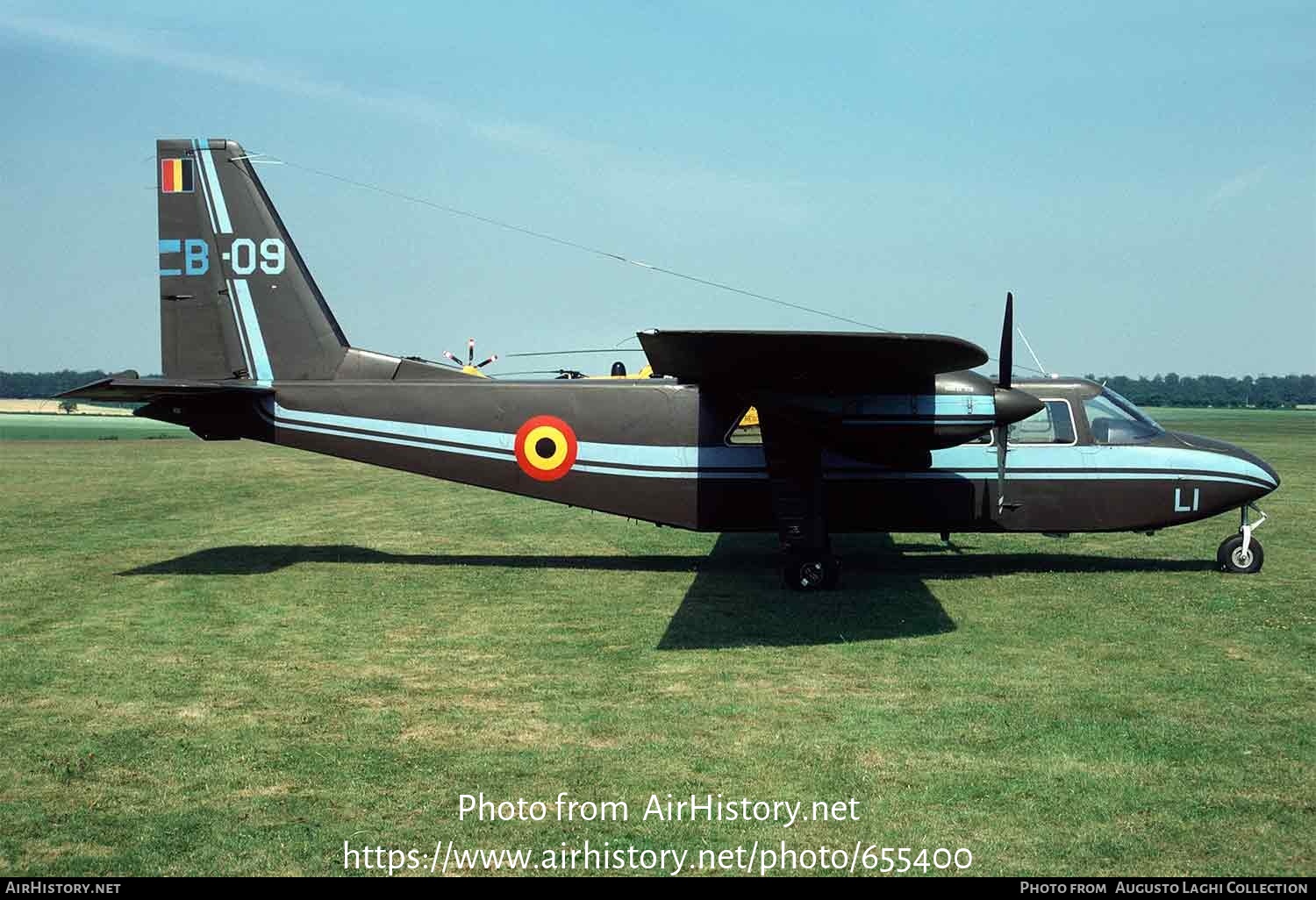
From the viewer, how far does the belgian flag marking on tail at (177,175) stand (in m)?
17.2

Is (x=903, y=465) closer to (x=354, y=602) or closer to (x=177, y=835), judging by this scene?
(x=354, y=602)

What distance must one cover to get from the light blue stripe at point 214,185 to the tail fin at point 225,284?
0.01 metres

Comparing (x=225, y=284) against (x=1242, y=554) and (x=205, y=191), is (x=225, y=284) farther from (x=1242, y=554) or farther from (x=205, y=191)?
(x=1242, y=554)

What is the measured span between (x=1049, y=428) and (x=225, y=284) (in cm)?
1287

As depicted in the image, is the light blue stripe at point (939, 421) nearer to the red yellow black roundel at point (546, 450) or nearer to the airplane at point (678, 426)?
the airplane at point (678, 426)

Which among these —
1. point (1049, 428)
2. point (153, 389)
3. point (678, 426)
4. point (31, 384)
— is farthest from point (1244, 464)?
point (31, 384)

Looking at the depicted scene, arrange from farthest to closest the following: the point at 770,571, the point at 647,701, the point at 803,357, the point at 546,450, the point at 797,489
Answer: the point at 770,571, the point at 546,450, the point at 797,489, the point at 803,357, the point at 647,701

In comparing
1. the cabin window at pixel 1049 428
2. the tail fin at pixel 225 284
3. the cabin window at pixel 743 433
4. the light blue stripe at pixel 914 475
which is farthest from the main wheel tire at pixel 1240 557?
the tail fin at pixel 225 284

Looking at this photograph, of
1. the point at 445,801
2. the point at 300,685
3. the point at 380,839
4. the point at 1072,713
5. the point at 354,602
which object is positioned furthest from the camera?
the point at 354,602

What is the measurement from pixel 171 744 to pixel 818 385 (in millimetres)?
8950

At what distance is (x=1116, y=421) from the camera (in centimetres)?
1609

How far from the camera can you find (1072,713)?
923cm

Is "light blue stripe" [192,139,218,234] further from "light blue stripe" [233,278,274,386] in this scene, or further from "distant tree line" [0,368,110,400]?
"distant tree line" [0,368,110,400]
